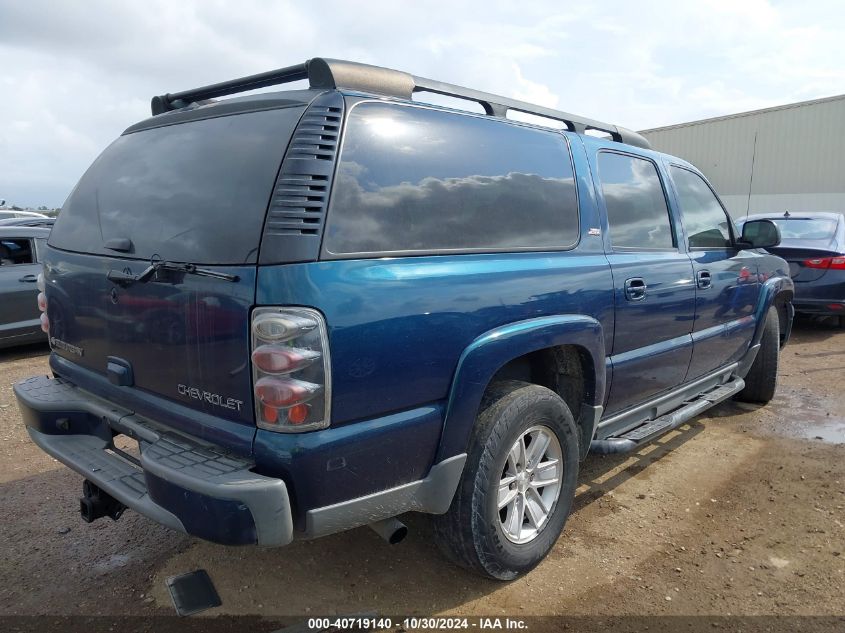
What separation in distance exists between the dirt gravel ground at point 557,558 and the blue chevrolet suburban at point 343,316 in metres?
0.29

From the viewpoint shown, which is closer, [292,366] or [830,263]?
[292,366]

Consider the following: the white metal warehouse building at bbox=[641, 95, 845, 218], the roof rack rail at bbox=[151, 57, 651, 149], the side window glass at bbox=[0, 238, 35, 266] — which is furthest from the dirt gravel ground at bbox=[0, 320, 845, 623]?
the white metal warehouse building at bbox=[641, 95, 845, 218]

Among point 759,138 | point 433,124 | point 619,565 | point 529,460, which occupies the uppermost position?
point 759,138

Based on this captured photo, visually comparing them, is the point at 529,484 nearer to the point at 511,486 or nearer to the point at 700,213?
the point at 511,486

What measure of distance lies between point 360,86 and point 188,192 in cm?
75

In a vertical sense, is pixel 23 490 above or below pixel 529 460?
below

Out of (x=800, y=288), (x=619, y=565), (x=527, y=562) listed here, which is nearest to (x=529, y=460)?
(x=527, y=562)

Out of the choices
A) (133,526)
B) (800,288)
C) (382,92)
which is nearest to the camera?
(382,92)

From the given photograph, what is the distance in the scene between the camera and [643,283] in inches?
130

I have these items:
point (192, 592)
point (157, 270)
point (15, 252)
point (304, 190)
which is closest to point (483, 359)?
point (304, 190)

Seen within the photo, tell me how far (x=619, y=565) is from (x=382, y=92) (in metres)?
2.36

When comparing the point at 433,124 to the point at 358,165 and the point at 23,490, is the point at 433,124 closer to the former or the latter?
the point at 358,165

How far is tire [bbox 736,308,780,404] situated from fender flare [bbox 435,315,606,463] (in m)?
3.14

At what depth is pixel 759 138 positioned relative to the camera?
18859 millimetres
